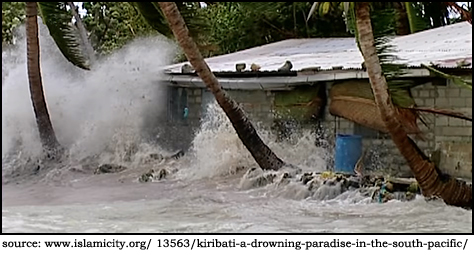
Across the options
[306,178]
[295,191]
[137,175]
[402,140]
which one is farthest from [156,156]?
[402,140]

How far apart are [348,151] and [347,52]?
3554 millimetres

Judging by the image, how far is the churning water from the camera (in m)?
8.73

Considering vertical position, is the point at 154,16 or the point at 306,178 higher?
the point at 154,16

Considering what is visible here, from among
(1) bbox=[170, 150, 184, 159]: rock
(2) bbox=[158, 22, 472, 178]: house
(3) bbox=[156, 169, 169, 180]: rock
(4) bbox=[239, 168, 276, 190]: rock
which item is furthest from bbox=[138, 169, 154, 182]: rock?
(2) bbox=[158, 22, 472, 178]: house

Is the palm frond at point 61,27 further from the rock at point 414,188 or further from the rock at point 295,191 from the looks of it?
the rock at point 414,188

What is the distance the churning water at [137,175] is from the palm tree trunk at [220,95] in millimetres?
377

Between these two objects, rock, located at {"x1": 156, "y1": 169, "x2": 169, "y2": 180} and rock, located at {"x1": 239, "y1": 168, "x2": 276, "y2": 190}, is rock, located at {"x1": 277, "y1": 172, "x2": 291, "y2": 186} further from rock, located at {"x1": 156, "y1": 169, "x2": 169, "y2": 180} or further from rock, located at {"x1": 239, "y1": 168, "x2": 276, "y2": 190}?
rock, located at {"x1": 156, "y1": 169, "x2": 169, "y2": 180}

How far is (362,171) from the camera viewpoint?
1219cm

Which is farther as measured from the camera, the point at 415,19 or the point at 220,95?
the point at 415,19

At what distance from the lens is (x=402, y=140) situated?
29.3 feet

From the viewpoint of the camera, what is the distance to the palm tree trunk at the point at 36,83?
1526 cm

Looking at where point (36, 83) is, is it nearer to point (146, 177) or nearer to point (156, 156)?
point (156, 156)

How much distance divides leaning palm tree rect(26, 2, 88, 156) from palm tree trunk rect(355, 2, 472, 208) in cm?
788
